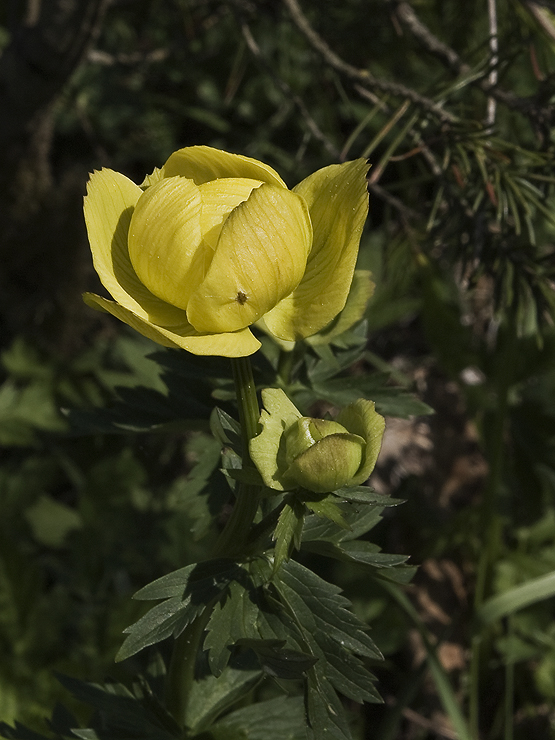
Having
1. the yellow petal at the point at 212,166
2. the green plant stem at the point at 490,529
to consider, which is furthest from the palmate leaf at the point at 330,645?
the green plant stem at the point at 490,529

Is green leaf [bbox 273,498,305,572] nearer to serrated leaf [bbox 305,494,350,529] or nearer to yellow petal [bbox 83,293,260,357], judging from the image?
serrated leaf [bbox 305,494,350,529]

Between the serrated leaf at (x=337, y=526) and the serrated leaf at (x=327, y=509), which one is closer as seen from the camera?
the serrated leaf at (x=327, y=509)

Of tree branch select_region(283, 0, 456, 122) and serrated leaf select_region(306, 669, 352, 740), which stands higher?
tree branch select_region(283, 0, 456, 122)

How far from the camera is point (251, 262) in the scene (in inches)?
27.8

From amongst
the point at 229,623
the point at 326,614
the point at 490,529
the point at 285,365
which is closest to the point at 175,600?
the point at 229,623

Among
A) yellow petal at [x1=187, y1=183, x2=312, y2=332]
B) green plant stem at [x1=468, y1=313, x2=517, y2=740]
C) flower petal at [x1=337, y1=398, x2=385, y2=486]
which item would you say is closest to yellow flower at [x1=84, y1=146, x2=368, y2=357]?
yellow petal at [x1=187, y1=183, x2=312, y2=332]

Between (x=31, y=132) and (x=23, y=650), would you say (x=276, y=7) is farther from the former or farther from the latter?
(x=23, y=650)

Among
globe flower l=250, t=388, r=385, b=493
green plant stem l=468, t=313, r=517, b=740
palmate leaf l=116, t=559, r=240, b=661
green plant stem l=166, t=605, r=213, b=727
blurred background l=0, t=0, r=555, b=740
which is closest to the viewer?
globe flower l=250, t=388, r=385, b=493

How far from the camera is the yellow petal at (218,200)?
745 mm

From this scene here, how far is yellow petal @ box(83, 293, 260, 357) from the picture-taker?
0.69m

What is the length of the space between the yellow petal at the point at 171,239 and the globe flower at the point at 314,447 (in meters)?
0.15

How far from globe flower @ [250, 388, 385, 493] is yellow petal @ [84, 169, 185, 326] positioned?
0.17m

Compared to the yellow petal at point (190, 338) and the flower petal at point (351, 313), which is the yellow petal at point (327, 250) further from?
the flower petal at point (351, 313)

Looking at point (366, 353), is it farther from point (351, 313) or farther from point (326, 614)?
point (326, 614)
